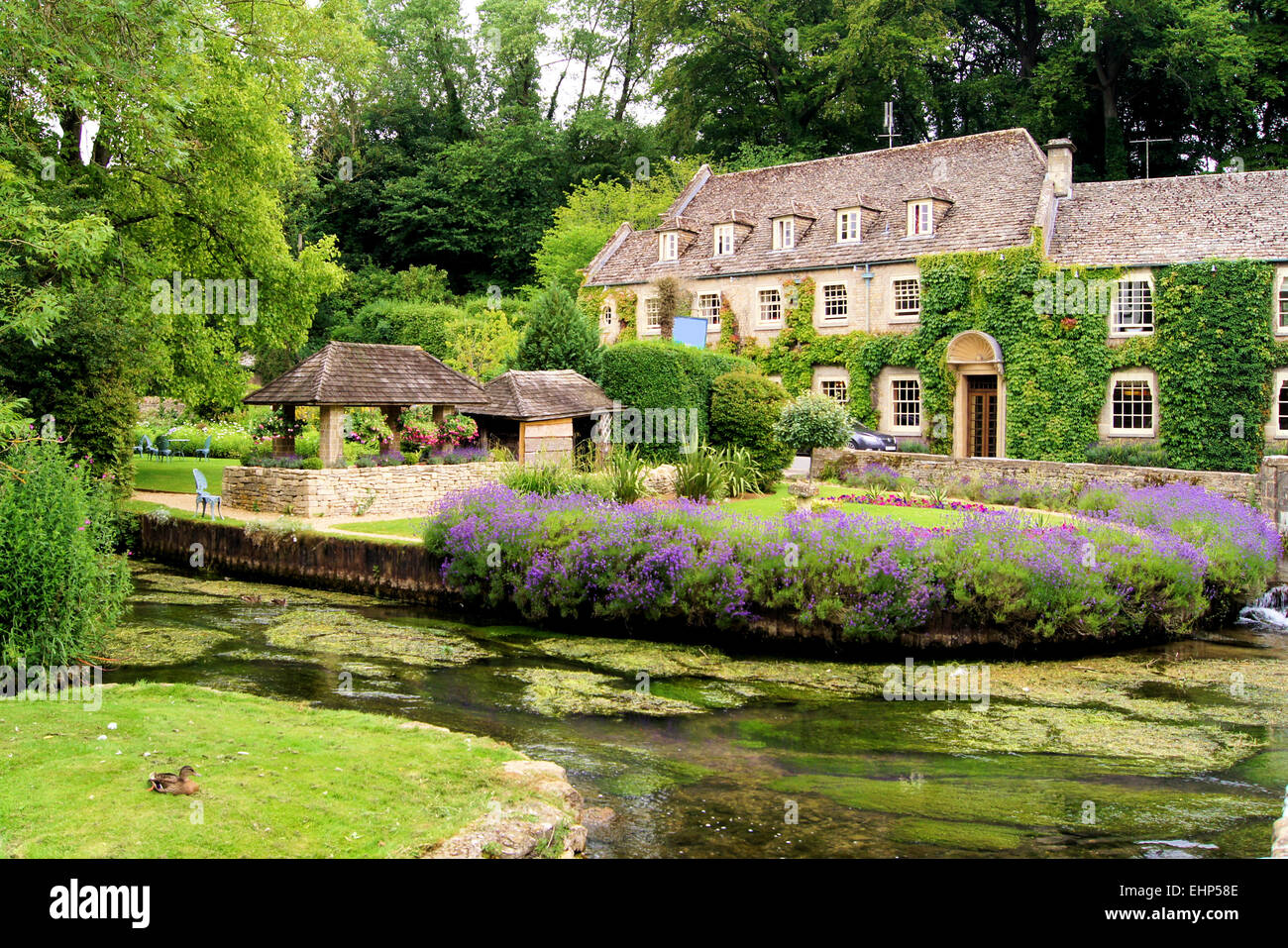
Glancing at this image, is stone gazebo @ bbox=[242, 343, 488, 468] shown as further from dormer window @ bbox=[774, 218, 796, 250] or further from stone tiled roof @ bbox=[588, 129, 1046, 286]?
dormer window @ bbox=[774, 218, 796, 250]

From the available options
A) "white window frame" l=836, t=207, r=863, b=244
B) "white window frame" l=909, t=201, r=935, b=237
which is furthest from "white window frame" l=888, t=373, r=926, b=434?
"white window frame" l=836, t=207, r=863, b=244

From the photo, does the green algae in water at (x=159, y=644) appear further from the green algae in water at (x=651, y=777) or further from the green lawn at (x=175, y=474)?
the green lawn at (x=175, y=474)

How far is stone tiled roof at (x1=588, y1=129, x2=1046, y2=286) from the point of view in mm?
33531

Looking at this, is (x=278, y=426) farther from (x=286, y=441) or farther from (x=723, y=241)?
(x=723, y=241)

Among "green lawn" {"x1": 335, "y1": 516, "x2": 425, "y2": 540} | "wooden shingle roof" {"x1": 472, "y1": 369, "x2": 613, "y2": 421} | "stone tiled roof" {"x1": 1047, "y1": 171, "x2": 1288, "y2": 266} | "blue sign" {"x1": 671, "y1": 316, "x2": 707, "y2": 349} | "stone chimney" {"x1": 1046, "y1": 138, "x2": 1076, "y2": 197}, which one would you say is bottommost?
"green lawn" {"x1": 335, "y1": 516, "x2": 425, "y2": 540}

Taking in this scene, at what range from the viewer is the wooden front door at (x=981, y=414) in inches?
1294

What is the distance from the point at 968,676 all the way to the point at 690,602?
12.4 feet

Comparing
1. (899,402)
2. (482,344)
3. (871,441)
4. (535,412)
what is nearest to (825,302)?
(899,402)

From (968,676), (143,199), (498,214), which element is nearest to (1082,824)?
(968,676)

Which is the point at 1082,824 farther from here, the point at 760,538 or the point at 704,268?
the point at 704,268

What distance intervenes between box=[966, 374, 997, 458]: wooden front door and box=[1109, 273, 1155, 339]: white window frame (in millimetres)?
3819

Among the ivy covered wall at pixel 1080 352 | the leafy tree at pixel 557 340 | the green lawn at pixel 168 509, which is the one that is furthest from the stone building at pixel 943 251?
the green lawn at pixel 168 509

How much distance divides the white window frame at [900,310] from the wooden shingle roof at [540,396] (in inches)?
488

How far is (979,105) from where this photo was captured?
48.8 meters
